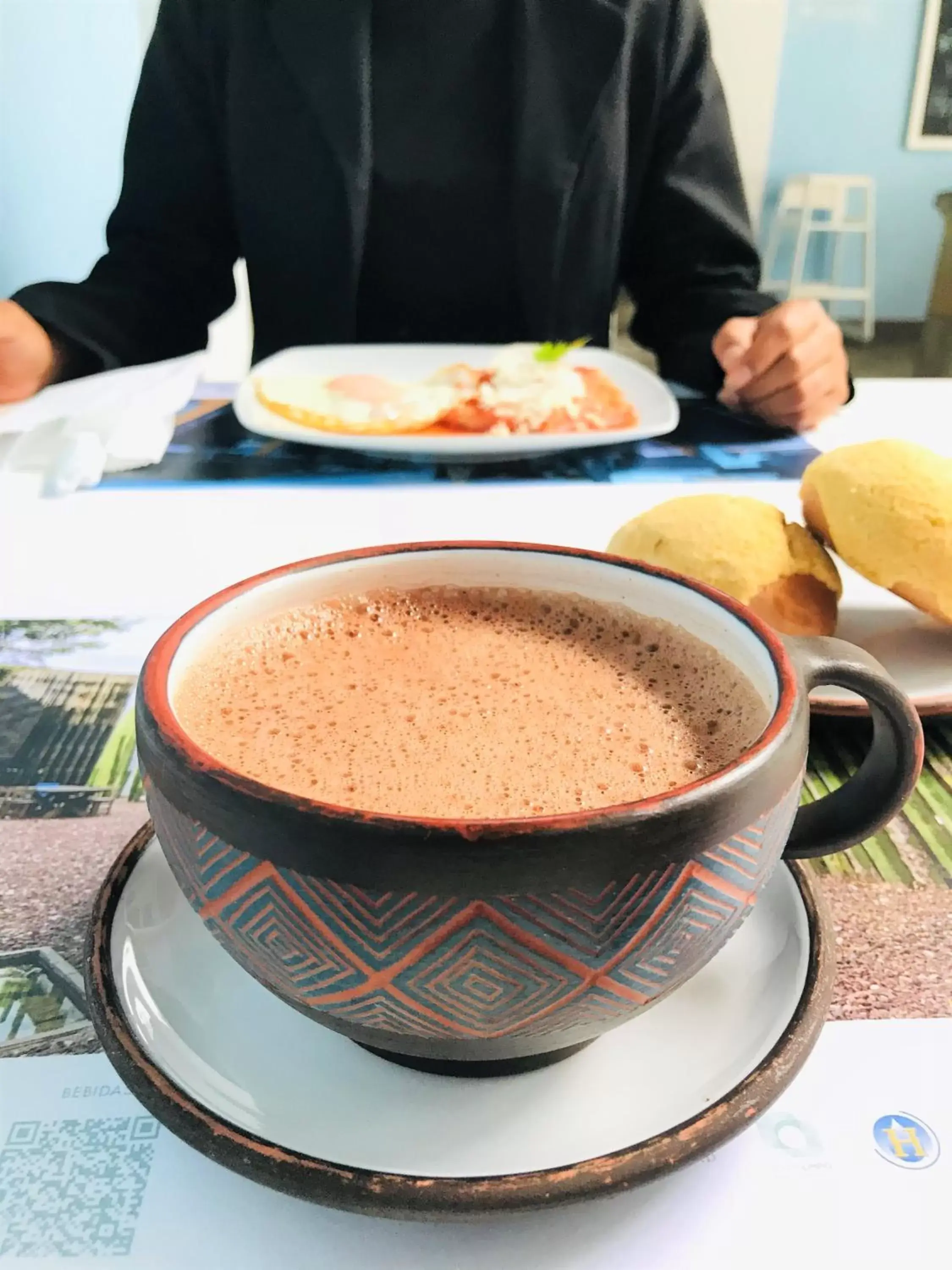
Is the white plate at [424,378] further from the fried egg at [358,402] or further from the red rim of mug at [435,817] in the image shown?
the red rim of mug at [435,817]

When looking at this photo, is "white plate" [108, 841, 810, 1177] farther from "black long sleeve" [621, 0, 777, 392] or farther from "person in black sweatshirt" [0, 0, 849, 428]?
"black long sleeve" [621, 0, 777, 392]

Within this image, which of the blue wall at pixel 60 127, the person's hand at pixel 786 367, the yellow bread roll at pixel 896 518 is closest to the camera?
the yellow bread roll at pixel 896 518

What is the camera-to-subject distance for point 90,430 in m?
0.83

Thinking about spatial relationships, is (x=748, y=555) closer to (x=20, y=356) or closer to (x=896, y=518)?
(x=896, y=518)

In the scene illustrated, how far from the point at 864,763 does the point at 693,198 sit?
113 centimetres

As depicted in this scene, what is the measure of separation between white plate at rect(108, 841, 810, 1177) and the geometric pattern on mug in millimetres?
28

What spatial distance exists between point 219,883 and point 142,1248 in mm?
90

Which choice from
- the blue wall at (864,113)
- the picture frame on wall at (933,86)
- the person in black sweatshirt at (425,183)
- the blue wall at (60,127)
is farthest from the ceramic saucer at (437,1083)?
the picture frame on wall at (933,86)

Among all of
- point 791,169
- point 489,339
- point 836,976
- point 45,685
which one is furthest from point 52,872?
point 791,169

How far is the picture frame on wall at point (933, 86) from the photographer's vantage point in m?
3.61

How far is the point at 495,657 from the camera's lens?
355 millimetres

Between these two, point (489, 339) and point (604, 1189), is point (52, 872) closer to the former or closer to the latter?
point (604, 1189)

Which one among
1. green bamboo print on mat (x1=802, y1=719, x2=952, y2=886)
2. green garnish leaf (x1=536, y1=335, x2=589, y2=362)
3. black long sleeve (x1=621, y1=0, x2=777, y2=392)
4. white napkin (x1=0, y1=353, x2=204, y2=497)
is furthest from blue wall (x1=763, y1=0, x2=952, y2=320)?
green bamboo print on mat (x1=802, y1=719, x2=952, y2=886)

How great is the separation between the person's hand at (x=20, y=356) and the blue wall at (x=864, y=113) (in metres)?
3.49
